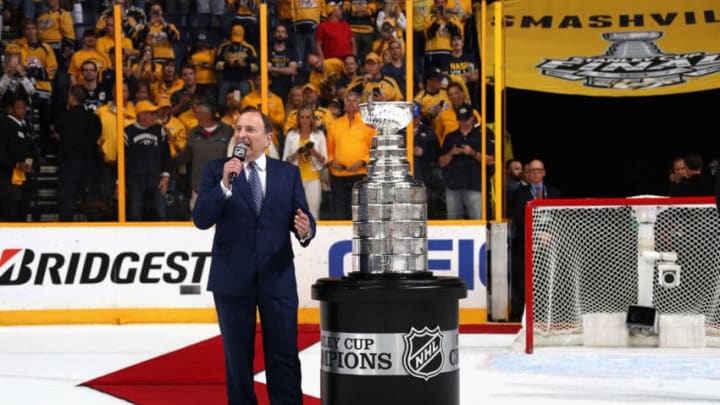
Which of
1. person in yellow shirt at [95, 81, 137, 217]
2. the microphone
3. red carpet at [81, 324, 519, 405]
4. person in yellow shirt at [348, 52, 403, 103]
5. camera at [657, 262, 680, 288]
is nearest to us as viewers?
the microphone

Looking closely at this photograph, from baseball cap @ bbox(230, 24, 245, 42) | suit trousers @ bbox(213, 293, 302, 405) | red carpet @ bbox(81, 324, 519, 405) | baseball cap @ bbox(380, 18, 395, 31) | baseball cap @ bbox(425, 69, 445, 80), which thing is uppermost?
baseball cap @ bbox(380, 18, 395, 31)

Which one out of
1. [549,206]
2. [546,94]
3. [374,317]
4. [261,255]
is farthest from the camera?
[546,94]

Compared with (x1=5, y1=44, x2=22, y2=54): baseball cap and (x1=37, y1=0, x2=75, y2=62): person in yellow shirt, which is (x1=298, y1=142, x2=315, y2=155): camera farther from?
(x1=5, y1=44, x2=22, y2=54): baseball cap

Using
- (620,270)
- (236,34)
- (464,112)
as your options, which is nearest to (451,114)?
(464,112)

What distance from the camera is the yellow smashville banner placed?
14836 mm

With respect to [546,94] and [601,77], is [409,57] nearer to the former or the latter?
[601,77]

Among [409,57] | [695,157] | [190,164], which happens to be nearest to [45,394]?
[190,164]

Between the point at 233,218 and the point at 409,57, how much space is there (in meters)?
7.11

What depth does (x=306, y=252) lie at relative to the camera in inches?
523

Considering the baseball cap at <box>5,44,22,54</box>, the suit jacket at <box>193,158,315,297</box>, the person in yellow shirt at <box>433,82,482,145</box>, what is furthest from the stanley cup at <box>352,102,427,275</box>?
the baseball cap at <box>5,44,22,54</box>

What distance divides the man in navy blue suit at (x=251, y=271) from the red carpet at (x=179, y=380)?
107 cm

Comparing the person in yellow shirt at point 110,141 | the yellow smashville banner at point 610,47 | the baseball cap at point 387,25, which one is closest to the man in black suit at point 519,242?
the yellow smashville banner at point 610,47

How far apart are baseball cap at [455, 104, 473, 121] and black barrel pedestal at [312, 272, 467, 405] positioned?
738cm

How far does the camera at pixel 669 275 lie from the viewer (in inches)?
418
